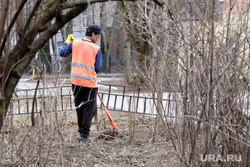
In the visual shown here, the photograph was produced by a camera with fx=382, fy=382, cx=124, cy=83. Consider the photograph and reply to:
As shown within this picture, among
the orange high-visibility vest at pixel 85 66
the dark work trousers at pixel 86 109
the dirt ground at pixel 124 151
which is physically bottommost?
the dirt ground at pixel 124 151

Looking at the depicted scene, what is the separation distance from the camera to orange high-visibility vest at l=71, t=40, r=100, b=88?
236 inches

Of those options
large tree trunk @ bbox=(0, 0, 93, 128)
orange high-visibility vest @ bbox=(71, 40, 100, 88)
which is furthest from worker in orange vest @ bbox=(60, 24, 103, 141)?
large tree trunk @ bbox=(0, 0, 93, 128)

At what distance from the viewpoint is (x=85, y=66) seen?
603 centimetres

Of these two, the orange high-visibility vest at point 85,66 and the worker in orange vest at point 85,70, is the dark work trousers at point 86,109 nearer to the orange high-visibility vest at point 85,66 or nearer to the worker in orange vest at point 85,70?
the worker in orange vest at point 85,70

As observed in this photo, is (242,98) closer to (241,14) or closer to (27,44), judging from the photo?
(241,14)

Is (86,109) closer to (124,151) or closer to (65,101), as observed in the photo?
(124,151)

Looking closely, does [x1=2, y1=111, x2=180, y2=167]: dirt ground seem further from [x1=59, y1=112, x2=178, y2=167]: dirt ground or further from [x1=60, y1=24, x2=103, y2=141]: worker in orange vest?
[x1=60, y1=24, x2=103, y2=141]: worker in orange vest

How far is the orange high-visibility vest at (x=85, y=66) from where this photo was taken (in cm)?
600

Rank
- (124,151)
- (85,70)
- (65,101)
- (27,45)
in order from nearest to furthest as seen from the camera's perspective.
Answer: (27,45) → (124,151) → (85,70) → (65,101)

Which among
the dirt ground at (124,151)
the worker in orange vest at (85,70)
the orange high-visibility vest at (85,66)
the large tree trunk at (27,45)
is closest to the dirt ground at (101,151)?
the dirt ground at (124,151)

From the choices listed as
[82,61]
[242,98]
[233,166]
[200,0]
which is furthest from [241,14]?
[82,61]

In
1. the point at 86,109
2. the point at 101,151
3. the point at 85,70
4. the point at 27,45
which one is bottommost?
the point at 101,151

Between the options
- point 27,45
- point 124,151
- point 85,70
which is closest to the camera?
point 27,45

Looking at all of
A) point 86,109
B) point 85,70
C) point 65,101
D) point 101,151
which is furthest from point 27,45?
point 65,101
